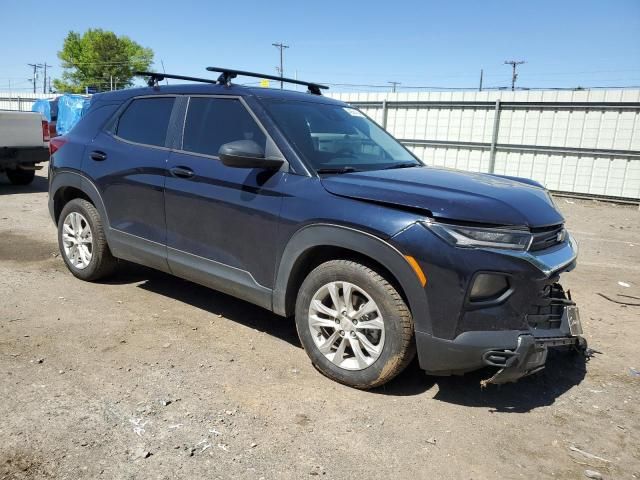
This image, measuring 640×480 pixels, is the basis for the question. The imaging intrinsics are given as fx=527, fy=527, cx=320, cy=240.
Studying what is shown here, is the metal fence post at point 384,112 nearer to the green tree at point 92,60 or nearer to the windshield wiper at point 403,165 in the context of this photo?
the windshield wiper at point 403,165

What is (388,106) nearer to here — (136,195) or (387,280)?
(136,195)

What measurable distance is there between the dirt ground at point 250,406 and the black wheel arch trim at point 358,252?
57 cm

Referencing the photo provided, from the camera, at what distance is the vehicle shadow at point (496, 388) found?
3.30m

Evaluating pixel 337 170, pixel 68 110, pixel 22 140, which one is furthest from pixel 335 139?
pixel 68 110

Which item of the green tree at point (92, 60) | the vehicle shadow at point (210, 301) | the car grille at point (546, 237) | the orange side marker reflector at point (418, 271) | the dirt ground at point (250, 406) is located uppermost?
the green tree at point (92, 60)

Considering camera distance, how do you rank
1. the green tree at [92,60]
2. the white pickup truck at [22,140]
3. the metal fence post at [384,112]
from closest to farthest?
the white pickup truck at [22,140] → the metal fence post at [384,112] → the green tree at [92,60]

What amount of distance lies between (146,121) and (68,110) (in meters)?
18.9

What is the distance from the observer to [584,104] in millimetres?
12469

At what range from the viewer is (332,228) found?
3232 mm

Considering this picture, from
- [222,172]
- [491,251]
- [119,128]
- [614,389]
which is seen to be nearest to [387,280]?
[491,251]

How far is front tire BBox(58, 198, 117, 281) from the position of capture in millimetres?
4914

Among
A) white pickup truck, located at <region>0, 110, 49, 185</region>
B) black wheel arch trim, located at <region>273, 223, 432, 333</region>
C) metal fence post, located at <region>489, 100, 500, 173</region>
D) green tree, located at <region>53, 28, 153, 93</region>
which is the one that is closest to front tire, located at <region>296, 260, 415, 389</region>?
black wheel arch trim, located at <region>273, 223, 432, 333</region>

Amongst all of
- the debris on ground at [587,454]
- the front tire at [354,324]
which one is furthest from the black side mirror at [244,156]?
the debris on ground at [587,454]

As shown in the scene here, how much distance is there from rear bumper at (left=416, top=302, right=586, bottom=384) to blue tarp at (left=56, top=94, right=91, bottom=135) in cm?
2046
